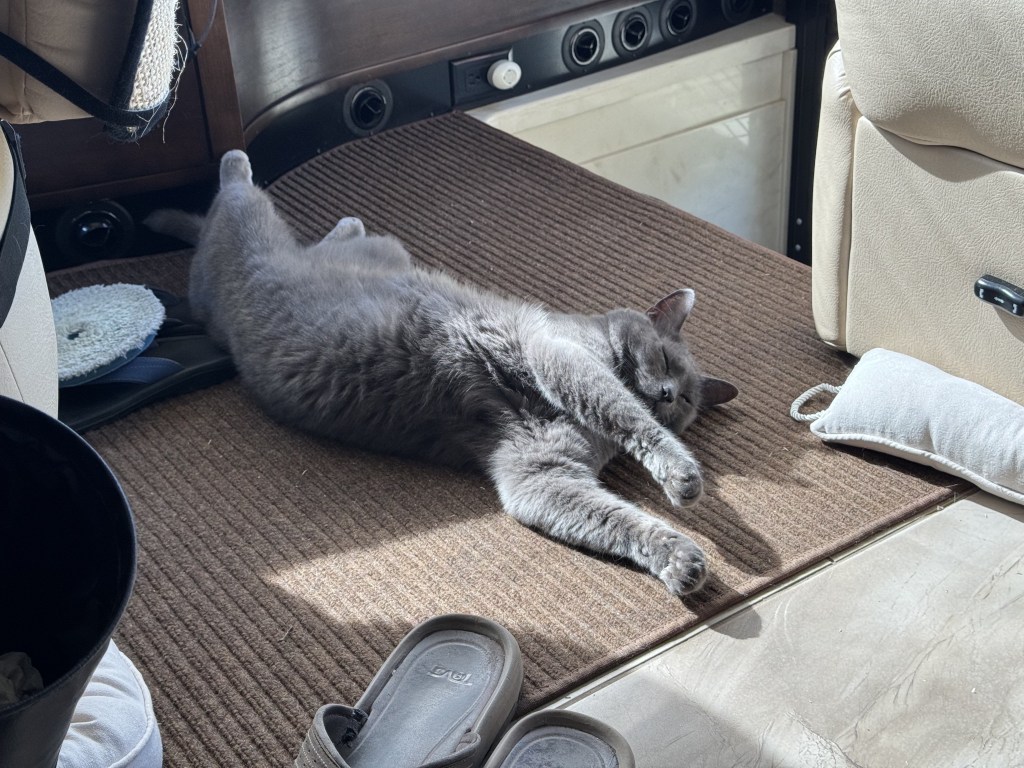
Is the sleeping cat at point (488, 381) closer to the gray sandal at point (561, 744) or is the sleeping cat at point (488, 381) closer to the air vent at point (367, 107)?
the gray sandal at point (561, 744)

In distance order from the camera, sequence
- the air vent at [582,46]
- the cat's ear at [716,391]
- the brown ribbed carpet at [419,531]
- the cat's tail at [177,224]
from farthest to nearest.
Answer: the air vent at [582,46] < the cat's tail at [177,224] < the cat's ear at [716,391] < the brown ribbed carpet at [419,531]

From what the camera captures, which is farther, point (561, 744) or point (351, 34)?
point (351, 34)

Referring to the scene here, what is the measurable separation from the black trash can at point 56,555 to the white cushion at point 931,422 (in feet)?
3.85

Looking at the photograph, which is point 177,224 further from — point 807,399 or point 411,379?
point 807,399

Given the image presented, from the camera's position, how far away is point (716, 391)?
179 centimetres

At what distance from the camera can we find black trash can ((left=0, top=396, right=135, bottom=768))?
2.74 feet

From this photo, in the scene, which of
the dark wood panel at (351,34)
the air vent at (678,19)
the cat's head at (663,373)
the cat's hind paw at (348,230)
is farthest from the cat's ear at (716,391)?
the air vent at (678,19)

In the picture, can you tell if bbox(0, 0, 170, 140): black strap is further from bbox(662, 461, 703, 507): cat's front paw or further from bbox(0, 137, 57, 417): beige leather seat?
bbox(662, 461, 703, 507): cat's front paw

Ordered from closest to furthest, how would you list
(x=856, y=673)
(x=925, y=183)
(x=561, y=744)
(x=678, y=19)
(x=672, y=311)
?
(x=561, y=744) < (x=856, y=673) < (x=925, y=183) < (x=672, y=311) < (x=678, y=19)

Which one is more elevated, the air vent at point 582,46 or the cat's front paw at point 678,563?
the air vent at point 582,46

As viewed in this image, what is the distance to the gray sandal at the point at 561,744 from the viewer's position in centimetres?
119

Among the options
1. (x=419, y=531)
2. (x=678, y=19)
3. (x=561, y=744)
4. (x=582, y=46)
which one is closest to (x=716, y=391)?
(x=419, y=531)

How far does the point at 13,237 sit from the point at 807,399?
1.27 m

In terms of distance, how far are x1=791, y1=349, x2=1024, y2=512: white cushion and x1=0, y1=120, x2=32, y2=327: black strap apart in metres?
1.20
